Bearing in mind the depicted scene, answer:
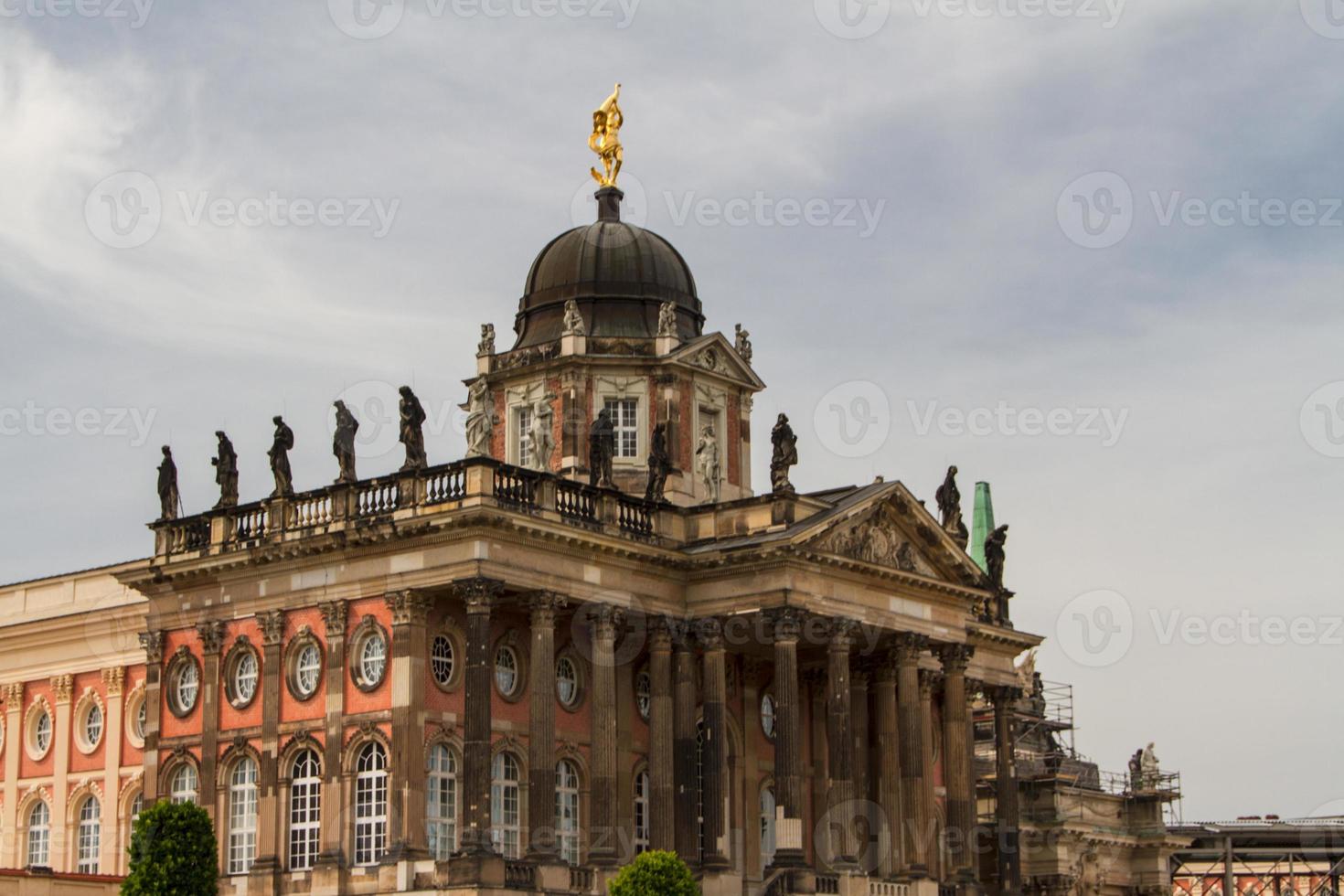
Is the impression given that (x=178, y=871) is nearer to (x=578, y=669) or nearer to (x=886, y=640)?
(x=578, y=669)

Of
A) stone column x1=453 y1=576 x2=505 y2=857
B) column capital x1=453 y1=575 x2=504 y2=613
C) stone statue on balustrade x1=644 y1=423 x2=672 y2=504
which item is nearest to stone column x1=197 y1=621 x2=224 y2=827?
stone column x1=453 y1=576 x2=505 y2=857

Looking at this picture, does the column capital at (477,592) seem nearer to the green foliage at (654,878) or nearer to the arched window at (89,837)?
the green foliage at (654,878)

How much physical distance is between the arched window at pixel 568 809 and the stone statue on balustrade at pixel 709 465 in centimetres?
936

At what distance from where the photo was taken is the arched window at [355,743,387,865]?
174 feet

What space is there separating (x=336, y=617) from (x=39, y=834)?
15793 mm

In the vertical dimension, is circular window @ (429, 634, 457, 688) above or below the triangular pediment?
below

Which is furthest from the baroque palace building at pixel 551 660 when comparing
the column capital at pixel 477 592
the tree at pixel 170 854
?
the tree at pixel 170 854

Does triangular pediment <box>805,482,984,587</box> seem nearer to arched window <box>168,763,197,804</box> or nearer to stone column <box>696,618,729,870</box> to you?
stone column <box>696,618,729,870</box>

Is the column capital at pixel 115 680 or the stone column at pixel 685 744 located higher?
the column capital at pixel 115 680

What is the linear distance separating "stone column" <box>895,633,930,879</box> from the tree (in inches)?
747

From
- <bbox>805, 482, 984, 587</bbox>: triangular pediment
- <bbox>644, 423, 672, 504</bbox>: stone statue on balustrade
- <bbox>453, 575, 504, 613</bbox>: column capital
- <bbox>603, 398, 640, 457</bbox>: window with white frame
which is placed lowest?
<bbox>453, 575, 504, 613</bbox>: column capital

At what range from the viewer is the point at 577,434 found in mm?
64750

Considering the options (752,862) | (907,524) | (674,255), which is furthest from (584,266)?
(752,862)

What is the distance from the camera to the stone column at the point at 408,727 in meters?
51.8
